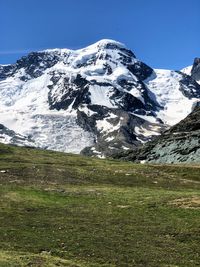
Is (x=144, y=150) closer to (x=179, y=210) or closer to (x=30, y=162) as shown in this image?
(x=30, y=162)

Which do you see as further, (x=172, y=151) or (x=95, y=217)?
(x=172, y=151)

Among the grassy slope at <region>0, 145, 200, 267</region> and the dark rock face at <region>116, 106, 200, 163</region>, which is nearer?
the grassy slope at <region>0, 145, 200, 267</region>

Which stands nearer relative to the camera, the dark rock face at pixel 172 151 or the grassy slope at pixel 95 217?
the grassy slope at pixel 95 217

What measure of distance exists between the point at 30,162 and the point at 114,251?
49594mm

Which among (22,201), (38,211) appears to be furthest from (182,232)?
(22,201)

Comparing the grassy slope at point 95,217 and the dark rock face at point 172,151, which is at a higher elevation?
the dark rock face at point 172,151

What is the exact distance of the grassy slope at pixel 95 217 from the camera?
36188 mm

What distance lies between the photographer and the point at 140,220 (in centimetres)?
4684

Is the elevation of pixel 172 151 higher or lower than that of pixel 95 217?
higher

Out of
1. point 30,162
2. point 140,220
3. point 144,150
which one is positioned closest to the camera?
point 140,220

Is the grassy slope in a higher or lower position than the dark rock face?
lower

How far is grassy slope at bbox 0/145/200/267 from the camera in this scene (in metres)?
36.2

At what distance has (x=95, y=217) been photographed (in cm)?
4812

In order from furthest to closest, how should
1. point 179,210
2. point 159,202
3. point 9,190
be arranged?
1. point 9,190
2. point 159,202
3. point 179,210
